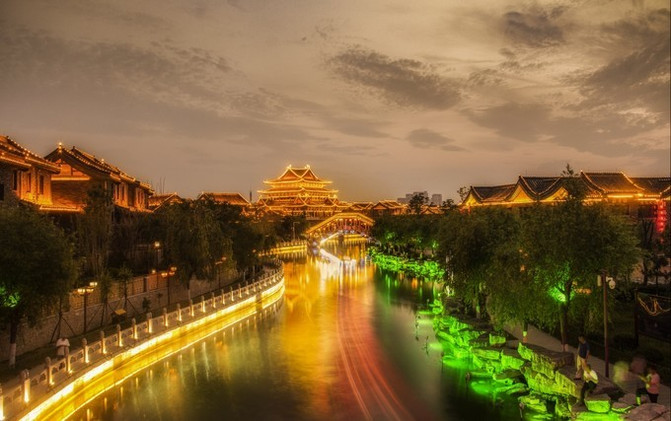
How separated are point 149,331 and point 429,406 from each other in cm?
1281

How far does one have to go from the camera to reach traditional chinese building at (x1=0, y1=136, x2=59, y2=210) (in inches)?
1090

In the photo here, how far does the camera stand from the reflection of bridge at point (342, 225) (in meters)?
121

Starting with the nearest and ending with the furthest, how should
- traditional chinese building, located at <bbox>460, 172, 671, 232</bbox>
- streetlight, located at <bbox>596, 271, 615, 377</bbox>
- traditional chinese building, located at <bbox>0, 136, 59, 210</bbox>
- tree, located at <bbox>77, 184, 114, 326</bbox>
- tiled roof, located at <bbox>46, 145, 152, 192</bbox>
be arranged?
streetlight, located at <bbox>596, 271, 615, 377</bbox> < traditional chinese building, located at <bbox>0, 136, 59, 210</bbox> < tree, located at <bbox>77, 184, 114, 326</bbox> < tiled roof, located at <bbox>46, 145, 152, 192</bbox> < traditional chinese building, located at <bbox>460, 172, 671, 232</bbox>

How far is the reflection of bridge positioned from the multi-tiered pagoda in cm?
408

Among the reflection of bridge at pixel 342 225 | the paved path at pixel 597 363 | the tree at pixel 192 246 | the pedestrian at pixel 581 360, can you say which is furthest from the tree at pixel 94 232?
the reflection of bridge at pixel 342 225

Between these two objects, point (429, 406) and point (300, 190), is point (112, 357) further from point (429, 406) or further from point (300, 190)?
point (300, 190)

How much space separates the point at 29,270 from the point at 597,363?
62.9 feet

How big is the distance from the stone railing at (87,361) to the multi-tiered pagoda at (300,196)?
91366mm

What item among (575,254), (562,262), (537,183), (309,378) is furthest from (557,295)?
(537,183)

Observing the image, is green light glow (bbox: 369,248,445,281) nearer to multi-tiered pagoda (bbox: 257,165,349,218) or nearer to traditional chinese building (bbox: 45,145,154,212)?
traditional chinese building (bbox: 45,145,154,212)

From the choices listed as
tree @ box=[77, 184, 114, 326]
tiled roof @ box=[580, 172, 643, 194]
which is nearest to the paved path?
tree @ box=[77, 184, 114, 326]

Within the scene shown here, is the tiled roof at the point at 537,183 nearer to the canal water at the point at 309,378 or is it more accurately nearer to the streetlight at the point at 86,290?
the canal water at the point at 309,378

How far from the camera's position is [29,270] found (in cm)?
1866

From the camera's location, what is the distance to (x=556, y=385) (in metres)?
17.2
